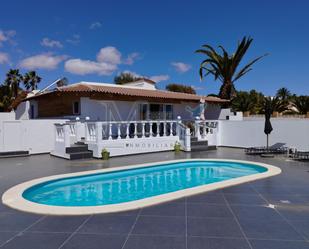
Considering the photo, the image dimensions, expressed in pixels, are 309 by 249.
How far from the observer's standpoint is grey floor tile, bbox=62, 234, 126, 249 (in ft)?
14.4

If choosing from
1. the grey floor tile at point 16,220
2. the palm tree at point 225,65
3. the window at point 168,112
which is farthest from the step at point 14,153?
the palm tree at point 225,65

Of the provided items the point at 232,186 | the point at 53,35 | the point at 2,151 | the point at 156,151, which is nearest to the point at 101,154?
the point at 156,151

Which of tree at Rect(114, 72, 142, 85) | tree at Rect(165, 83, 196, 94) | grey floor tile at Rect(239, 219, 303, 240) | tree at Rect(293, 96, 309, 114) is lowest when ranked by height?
grey floor tile at Rect(239, 219, 303, 240)

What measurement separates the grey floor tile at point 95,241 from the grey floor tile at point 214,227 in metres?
1.28

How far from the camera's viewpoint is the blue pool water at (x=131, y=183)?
8102 millimetres

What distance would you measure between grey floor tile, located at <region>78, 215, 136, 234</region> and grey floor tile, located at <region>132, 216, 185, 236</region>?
187 millimetres

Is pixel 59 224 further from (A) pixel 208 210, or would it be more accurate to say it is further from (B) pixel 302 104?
(B) pixel 302 104

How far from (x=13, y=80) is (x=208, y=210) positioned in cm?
3728

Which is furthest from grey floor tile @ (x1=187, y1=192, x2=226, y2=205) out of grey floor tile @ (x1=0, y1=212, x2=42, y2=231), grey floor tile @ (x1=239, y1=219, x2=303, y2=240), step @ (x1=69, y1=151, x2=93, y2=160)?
step @ (x1=69, y1=151, x2=93, y2=160)

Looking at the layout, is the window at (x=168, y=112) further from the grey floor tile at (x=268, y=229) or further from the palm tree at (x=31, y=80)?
the palm tree at (x=31, y=80)

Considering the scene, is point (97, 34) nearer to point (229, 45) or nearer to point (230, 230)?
point (229, 45)

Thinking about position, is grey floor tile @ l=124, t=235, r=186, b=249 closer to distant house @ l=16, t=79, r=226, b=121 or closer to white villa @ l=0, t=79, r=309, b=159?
white villa @ l=0, t=79, r=309, b=159

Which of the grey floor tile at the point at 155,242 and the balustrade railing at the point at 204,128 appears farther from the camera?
the balustrade railing at the point at 204,128

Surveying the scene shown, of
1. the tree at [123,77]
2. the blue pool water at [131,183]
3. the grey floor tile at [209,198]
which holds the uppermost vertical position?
the tree at [123,77]
